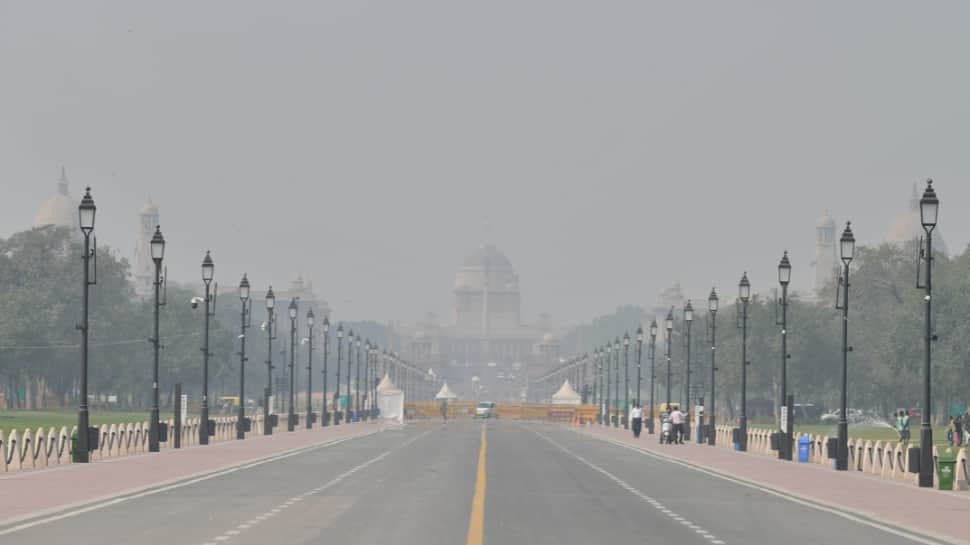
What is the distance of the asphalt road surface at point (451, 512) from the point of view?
26438 millimetres

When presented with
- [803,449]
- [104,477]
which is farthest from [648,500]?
[803,449]

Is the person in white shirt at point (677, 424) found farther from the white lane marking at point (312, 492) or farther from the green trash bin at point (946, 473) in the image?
the green trash bin at point (946, 473)

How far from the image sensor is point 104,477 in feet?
138

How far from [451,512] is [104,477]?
43.4 feet

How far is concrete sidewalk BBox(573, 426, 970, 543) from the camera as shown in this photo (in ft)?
102

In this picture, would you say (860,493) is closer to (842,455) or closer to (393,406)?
(842,455)

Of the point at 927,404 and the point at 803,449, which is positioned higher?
the point at 927,404

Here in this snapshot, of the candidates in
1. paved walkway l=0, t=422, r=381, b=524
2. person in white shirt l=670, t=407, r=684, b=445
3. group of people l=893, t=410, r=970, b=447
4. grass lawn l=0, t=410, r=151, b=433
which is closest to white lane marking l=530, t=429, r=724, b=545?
paved walkway l=0, t=422, r=381, b=524

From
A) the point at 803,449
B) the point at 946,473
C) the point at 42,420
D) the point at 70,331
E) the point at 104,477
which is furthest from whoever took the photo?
the point at 70,331

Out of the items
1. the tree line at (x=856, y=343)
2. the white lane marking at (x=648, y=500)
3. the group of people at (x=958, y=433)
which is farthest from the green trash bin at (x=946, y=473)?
the tree line at (x=856, y=343)

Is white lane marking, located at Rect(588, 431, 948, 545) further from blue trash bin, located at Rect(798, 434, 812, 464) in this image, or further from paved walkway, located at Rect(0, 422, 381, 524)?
paved walkway, located at Rect(0, 422, 381, 524)

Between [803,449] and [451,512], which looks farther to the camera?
[803,449]

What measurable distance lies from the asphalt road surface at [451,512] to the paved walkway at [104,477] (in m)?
0.86

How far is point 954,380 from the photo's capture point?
11244cm
